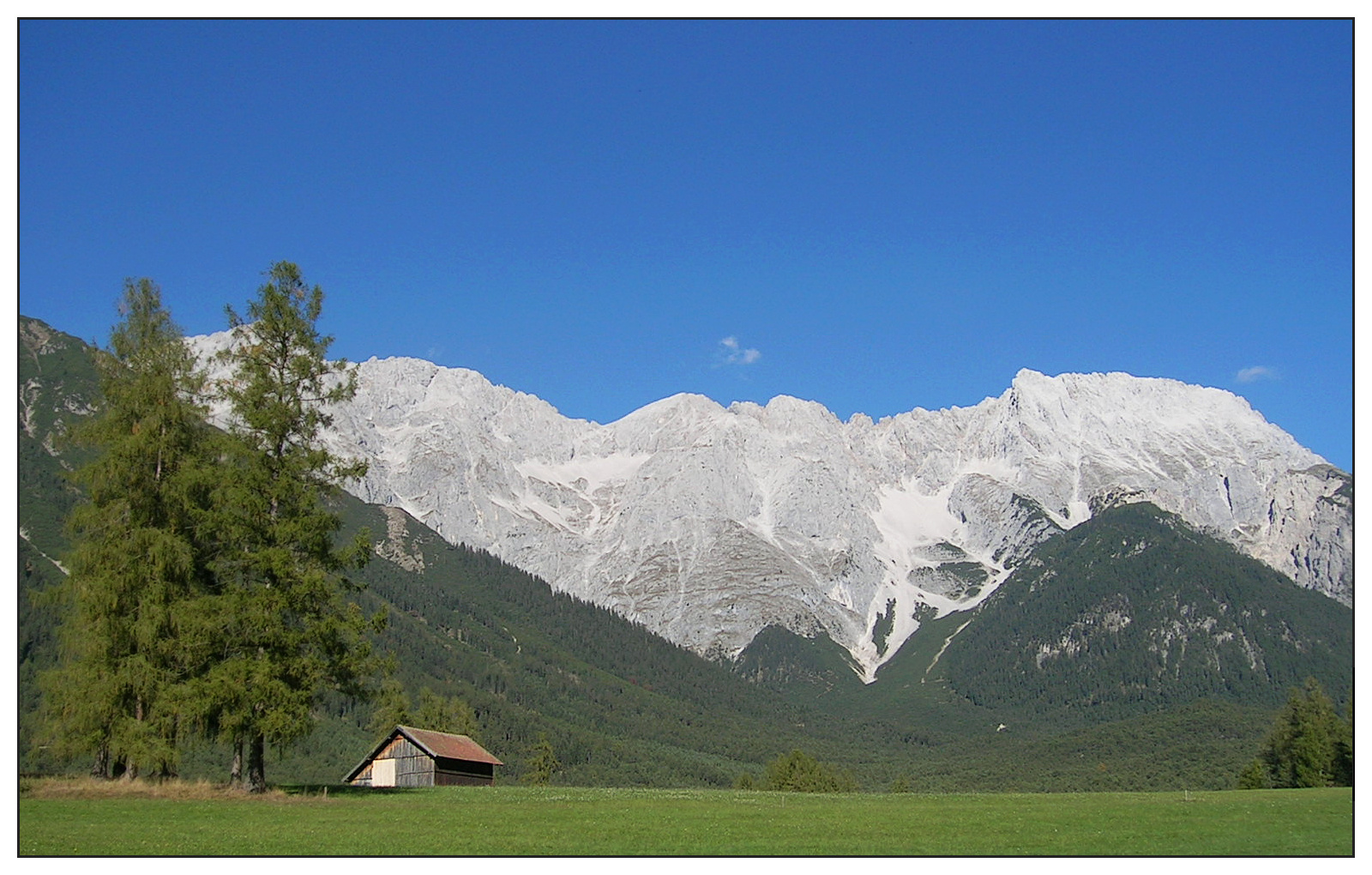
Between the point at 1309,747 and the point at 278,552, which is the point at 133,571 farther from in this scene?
the point at 1309,747

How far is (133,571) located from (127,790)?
606 centimetres

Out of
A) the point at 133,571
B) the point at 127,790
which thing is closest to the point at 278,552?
the point at 133,571

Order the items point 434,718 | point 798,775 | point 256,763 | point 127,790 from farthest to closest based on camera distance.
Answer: point 798,775 → point 434,718 → point 256,763 → point 127,790

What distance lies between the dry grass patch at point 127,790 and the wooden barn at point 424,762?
118ft

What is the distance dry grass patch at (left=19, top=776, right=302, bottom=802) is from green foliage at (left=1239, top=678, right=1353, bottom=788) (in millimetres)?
69795

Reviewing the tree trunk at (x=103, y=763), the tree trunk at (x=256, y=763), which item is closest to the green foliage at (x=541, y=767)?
the tree trunk at (x=103, y=763)

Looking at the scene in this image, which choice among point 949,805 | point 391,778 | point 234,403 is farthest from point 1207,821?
point 391,778

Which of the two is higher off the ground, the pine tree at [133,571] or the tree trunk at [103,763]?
the pine tree at [133,571]

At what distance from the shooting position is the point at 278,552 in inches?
1272

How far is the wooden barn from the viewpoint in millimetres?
67562

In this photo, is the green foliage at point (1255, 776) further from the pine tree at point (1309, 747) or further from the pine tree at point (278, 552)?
the pine tree at point (278, 552)

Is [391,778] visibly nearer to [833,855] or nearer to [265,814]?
[265,814]

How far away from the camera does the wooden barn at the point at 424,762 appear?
6756 centimetres

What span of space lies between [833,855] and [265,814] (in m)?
13.8
